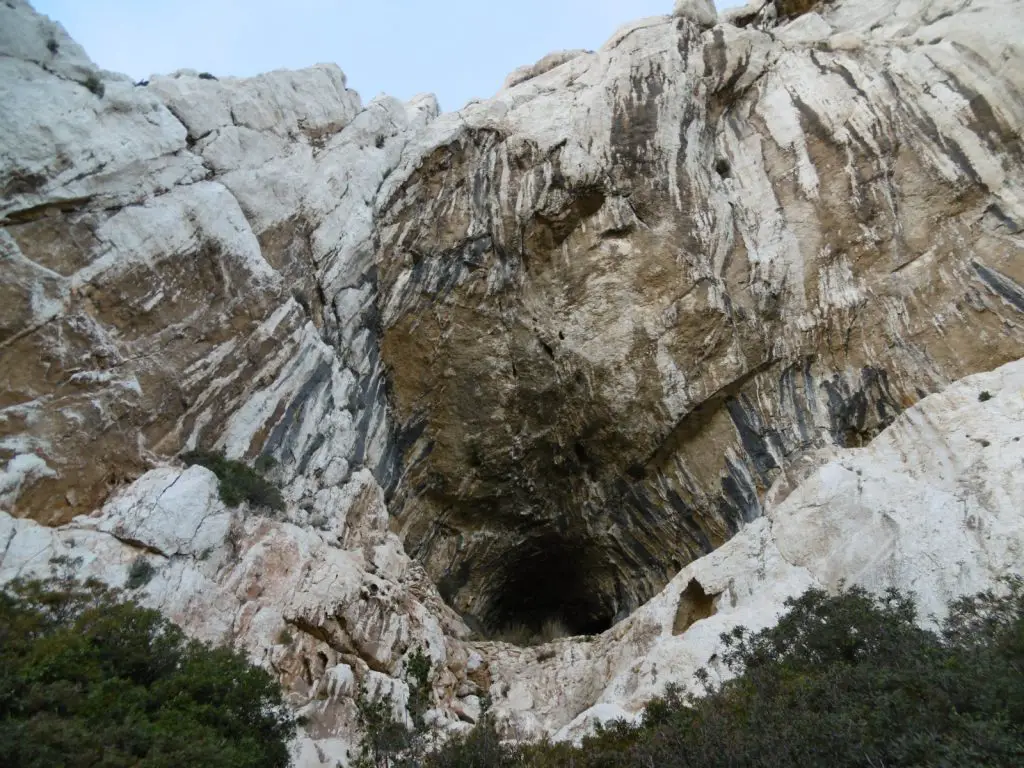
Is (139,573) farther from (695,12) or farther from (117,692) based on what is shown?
(695,12)

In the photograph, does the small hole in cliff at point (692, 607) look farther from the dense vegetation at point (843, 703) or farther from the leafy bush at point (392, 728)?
the leafy bush at point (392, 728)

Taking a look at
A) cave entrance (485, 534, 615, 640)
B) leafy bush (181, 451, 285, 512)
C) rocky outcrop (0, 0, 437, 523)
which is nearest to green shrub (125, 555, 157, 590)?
rocky outcrop (0, 0, 437, 523)

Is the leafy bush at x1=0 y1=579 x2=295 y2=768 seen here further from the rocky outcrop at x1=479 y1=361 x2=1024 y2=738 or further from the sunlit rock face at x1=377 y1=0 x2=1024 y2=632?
the sunlit rock face at x1=377 y1=0 x2=1024 y2=632

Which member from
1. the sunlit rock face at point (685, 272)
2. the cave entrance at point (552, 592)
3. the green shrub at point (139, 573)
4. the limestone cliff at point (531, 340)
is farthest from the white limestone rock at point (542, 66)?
the green shrub at point (139, 573)

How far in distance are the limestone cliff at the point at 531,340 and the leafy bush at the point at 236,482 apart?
36 cm

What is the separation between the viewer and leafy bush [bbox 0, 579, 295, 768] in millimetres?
7711

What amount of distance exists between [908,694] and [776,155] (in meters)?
16.2

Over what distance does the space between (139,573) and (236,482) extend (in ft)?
8.71

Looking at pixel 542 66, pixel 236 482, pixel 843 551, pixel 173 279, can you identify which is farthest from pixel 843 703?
pixel 542 66

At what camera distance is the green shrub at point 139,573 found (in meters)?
11.2

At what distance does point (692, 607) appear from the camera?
15180mm

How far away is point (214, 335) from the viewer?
14.6 meters

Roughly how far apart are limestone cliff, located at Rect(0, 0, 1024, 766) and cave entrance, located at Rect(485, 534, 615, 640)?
24 centimetres

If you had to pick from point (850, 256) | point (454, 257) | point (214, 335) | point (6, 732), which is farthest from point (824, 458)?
point (6, 732)
